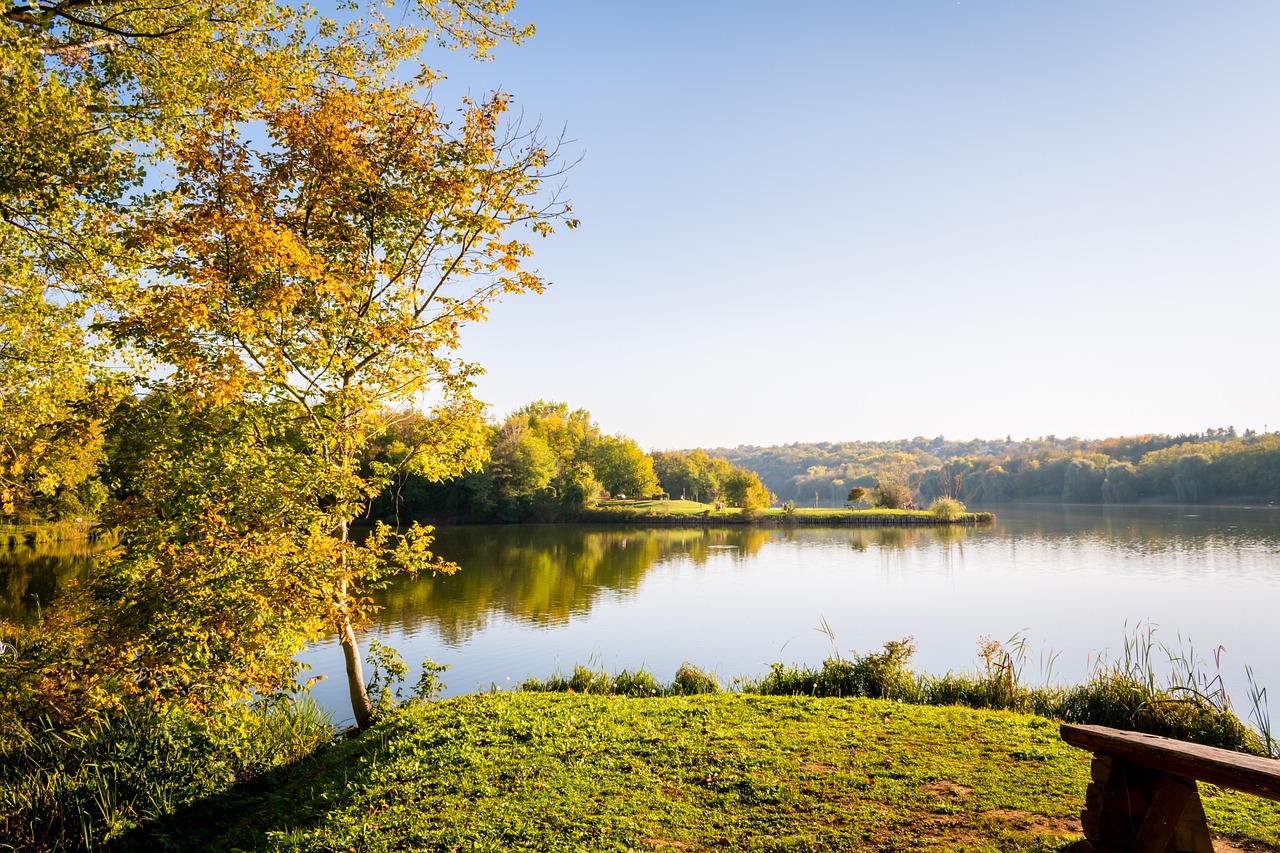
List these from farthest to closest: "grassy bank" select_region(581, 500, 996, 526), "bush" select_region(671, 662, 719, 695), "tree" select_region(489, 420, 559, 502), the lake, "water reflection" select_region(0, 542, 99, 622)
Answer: "tree" select_region(489, 420, 559, 502)
"grassy bank" select_region(581, 500, 996, 526)
"water reflection" select_region(0, 542, 99, 622)
the lake
"bush" select_region(671, 662, 719, 695)

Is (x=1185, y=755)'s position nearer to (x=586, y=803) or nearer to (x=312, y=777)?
(x=586, y=803)

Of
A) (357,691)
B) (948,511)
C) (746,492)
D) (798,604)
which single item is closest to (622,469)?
(746,492)

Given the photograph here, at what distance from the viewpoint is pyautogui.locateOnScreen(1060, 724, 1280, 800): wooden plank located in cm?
297

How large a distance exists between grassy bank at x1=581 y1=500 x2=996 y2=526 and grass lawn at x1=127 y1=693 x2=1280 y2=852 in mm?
50038

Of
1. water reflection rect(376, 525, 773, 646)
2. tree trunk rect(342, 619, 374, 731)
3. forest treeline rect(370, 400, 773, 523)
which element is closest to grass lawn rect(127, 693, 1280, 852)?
tree trunk rect(342, 619, 374, 731)

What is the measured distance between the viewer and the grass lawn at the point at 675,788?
4.40 m

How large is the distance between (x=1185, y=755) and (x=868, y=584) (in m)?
22.4

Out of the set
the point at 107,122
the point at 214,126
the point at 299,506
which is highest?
the point at 107,122

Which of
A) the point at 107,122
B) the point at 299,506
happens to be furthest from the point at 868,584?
the point at 107,122

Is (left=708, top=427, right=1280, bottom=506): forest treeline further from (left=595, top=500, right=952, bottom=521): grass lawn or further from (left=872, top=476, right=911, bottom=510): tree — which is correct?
(left=595, top=500, right=952, bottom=521): grass lawn

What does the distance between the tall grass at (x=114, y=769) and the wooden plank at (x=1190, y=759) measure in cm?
630

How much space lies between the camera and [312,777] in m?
6.09

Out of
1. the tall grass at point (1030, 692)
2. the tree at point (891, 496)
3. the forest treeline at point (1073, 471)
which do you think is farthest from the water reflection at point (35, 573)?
the forest treeline at point (1073, 471)

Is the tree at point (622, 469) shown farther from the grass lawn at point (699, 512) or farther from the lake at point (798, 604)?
the lake at point (798, 604)
